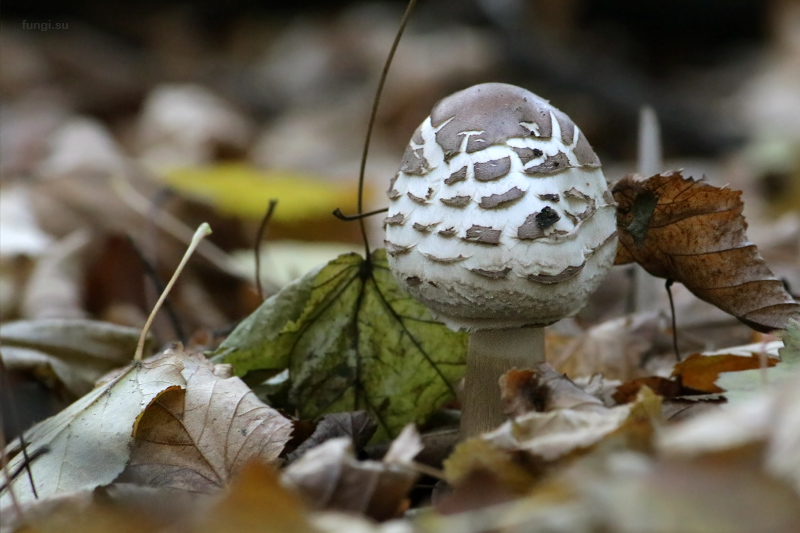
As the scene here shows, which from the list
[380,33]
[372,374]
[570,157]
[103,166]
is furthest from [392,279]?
[380,33]

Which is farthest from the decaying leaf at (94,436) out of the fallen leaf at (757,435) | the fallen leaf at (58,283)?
the fallen leaf at (58,283)

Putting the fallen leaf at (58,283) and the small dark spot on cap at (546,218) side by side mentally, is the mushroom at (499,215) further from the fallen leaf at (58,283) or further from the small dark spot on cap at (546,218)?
the fallen leaf at (58,283)

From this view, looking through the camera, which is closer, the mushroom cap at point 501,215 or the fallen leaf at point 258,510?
the fallen leaf at point 258,510

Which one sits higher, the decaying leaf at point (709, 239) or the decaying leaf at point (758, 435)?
the decaying leaf at point (709, 239)

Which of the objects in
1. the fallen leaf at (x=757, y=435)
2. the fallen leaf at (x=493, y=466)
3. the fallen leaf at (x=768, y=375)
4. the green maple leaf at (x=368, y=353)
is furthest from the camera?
the green maple leaf at (x=368, y=353)

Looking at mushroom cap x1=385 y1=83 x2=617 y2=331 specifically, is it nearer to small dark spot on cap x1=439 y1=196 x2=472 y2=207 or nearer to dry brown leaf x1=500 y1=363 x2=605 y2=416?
small dark spot on cap x1=439 y1=196 x2=472 y2=207

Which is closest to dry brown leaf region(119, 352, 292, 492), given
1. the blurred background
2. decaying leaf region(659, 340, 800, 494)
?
the blurred background

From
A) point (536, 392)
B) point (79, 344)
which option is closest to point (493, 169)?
point (536, 392)
